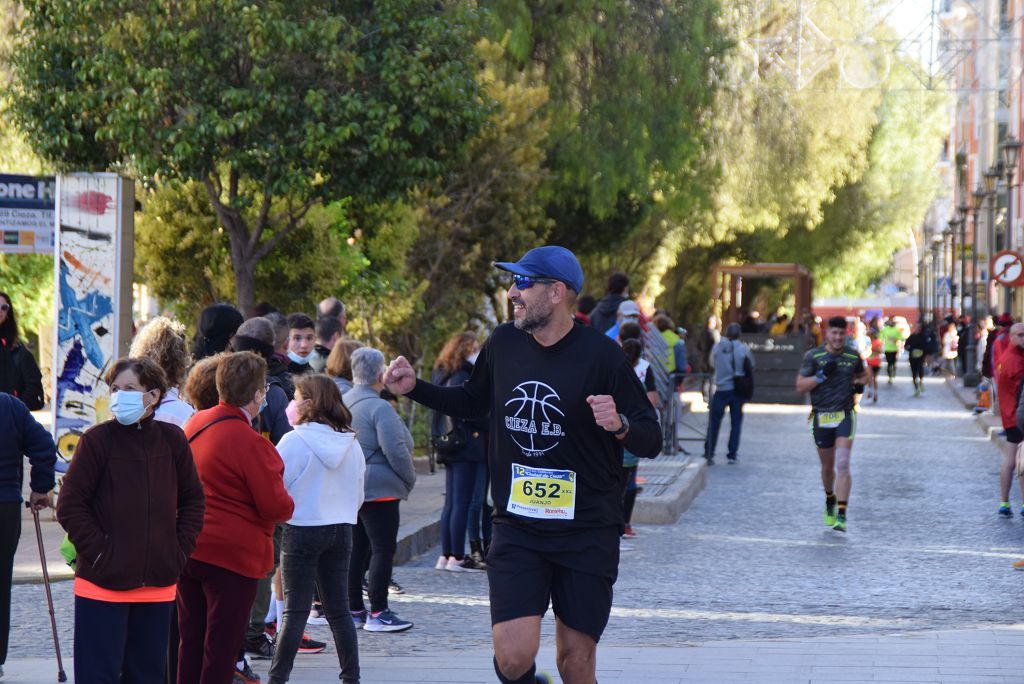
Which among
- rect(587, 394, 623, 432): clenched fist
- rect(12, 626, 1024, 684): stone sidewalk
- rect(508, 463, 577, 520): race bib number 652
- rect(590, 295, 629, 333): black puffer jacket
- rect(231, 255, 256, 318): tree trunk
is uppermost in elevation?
rect(231, 255, 256, 318): tree trunk

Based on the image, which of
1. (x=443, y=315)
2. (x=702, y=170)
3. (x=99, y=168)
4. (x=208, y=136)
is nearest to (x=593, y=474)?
(x=208, y=136)

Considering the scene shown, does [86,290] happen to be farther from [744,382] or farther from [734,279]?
[734,279]

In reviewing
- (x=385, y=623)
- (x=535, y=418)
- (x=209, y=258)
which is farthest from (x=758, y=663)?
(x=209, y=258)

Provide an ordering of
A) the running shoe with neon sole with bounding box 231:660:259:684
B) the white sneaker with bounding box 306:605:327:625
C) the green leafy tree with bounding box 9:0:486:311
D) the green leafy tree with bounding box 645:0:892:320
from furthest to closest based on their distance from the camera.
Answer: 1. the green leafy tree with bounding box 645:0:892:320
2. the green leafy tree with bounding box 9:0:486:311
3. the white sneaker with bounding box 306:605:327:625
4. the running shoe with neon sole with bounding box 231:660:259:684

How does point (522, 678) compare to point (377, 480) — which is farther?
point (377, 480)

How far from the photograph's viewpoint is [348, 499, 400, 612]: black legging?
862cm

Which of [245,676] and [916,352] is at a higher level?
[916,352]

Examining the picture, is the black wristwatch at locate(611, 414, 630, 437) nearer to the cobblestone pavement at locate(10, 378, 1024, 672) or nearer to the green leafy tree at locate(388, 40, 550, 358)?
the cobblestone pavement at locate(10, 378, 1024, 672)

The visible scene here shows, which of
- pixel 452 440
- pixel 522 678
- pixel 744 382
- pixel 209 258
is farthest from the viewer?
pixel 744 382

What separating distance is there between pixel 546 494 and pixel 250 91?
955cm

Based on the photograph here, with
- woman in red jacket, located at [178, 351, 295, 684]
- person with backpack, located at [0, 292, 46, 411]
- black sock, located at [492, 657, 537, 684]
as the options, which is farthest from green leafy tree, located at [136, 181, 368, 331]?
black sock, located at [492, 657, 537, 684]

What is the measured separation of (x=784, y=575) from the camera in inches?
434

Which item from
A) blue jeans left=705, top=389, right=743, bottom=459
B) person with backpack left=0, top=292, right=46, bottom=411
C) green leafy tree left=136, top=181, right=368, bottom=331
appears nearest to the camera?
person with backpack left=0, top=292, right=46, bottom=411

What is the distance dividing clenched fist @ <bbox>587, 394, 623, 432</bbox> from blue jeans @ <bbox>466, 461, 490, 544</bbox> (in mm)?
5646
